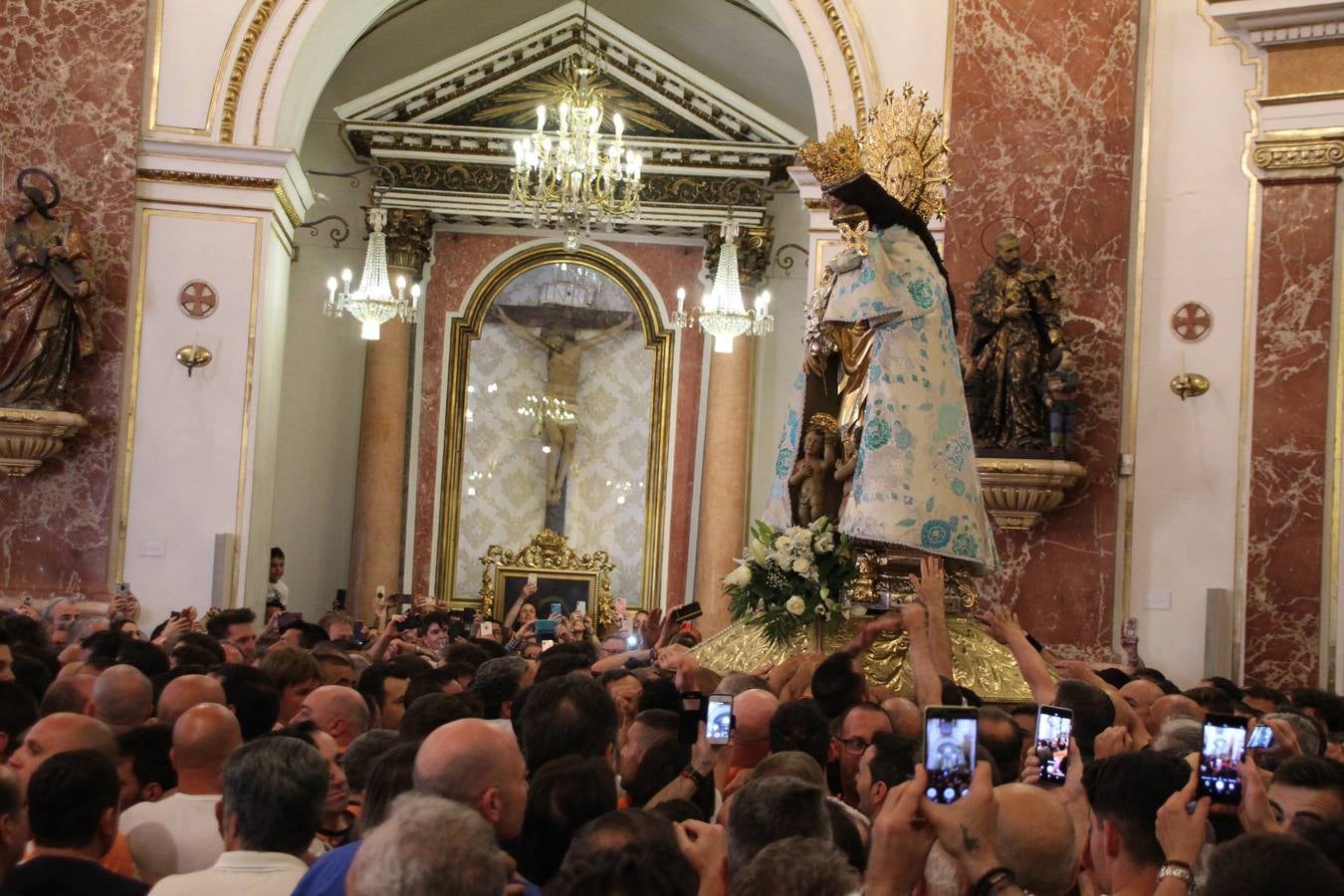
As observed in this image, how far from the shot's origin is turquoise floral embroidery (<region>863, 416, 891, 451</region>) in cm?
730

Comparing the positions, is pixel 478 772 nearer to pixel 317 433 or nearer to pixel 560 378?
pixel 317 433

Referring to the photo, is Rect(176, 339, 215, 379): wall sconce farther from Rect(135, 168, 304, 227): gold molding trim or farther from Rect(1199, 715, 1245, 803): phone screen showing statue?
Rect(1199, 715, 1245, 803): phone screen showing statue

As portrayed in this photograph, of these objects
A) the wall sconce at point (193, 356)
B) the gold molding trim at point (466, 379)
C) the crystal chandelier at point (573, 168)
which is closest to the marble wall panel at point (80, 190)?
the wall sconce at point (193, 356)

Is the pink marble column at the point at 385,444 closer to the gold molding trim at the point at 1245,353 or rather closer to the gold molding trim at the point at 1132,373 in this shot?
the gold molding trim at the point at 1132,373

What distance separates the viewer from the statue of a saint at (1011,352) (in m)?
10.4

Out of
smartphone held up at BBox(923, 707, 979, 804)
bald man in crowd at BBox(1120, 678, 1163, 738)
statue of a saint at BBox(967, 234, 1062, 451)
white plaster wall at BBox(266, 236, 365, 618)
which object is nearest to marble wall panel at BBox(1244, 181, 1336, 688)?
statue of a saint at BBox(967, 234, 1062, 451)

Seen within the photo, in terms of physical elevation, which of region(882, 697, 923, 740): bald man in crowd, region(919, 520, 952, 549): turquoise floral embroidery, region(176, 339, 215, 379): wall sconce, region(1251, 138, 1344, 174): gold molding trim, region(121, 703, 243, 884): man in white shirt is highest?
region(1251, 138, 1344, 174): gold molding trim

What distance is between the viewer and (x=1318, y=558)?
404 inches

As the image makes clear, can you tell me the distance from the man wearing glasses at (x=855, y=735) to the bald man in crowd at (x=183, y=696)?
1.76 meters

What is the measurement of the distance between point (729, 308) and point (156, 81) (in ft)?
16.1

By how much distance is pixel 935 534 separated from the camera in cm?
727

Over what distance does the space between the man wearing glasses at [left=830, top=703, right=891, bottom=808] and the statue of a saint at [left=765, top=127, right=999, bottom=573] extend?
2457 mm

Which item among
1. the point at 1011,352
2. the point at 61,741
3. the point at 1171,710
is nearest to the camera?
the point at 61,741

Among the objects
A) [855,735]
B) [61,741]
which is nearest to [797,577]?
[855,735]
